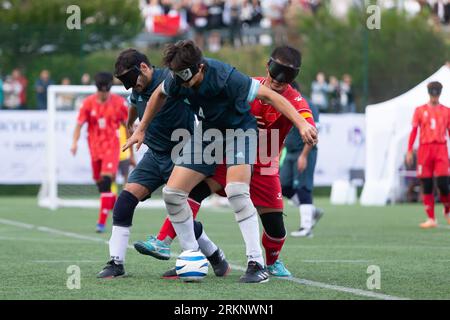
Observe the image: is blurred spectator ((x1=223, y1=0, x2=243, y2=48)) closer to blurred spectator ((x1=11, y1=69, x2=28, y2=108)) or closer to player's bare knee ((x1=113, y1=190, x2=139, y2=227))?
blurred spectator ((x1=11, y1=69, x2=28, y2=108))

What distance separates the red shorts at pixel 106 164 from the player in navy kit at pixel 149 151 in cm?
603

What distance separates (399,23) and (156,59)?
6.43 meters

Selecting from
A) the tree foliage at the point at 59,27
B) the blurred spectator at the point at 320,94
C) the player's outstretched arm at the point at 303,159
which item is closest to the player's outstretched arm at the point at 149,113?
the player's outstretched arm at the point at 303,159

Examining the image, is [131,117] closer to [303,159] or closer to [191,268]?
[191,268]

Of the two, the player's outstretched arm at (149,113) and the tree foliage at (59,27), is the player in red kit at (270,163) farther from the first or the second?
the tree foliage at (59,27)

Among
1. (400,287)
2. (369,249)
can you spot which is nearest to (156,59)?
(369,249)

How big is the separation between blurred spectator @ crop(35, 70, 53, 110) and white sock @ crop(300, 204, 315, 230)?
1067 cm

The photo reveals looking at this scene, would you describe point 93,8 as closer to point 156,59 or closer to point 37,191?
point 156,59

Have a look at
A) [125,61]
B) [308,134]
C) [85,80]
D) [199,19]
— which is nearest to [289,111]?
[308,134]

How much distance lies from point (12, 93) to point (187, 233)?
1645cm

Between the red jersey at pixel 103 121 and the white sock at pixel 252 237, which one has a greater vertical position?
the red jersey at pixel 103 121

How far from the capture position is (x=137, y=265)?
32.5ft

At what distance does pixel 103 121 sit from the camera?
15578mm

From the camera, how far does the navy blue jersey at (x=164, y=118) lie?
9.11 m
